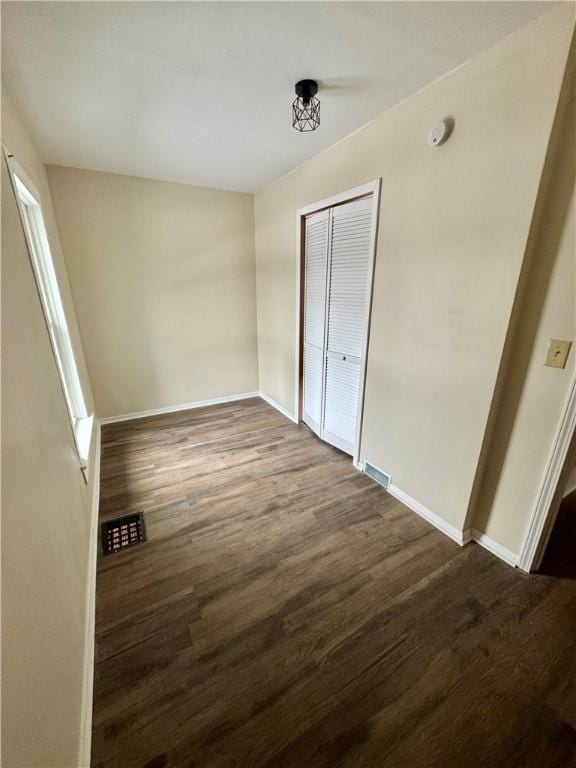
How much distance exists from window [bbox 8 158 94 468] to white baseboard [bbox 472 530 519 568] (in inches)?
98.9

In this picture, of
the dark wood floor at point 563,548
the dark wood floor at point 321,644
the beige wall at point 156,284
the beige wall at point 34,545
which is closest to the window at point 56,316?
the beige wall at point 34,545

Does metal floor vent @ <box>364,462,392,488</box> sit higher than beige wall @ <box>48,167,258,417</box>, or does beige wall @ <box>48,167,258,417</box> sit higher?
beige wall @ <box>48,167,258,417</box>

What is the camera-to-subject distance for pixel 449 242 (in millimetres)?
1598

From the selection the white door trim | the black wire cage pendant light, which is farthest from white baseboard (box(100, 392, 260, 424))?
the white door trim

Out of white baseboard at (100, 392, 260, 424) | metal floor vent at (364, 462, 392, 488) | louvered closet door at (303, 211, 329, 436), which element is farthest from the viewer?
white baseboard at (100, 392, 260, 424)

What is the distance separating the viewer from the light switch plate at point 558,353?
4.34ft

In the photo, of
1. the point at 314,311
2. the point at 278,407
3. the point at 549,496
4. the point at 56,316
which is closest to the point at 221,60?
the point at 314,311

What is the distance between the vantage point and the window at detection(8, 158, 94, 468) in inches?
75.5

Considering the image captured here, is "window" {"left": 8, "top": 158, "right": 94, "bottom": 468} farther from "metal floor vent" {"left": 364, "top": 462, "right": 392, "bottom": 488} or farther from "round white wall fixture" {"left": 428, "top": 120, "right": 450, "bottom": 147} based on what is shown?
"round white wall fixture" {"left": 428, "top": 120, "right": 450, "bottom": 147}

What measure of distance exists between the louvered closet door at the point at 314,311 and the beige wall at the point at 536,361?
4.79 ft

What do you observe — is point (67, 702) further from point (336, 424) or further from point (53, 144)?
point (53, 144)

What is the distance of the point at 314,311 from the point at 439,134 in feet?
4.92

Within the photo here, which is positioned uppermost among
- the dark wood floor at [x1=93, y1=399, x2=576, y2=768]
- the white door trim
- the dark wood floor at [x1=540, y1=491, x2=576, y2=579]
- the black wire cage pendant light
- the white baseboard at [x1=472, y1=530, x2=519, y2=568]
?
the black wire cage pendant light

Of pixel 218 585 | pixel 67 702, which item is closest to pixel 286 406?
pixel 218 585
